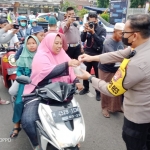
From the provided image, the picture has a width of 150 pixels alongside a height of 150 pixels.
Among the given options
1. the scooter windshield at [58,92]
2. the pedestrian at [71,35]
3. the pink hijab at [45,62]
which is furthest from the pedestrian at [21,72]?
the pedestrian at [71,35]

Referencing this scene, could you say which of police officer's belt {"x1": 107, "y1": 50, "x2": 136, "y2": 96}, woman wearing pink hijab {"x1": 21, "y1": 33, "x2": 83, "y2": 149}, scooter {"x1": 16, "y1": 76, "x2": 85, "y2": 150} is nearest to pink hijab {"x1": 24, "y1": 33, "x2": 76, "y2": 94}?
woman wearing pink hijab {"x1": 21, "y1": 33, "x2": 83, "y2": 149}

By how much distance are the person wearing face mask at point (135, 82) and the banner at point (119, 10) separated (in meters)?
9.68

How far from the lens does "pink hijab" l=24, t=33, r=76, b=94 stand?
7.17 feet

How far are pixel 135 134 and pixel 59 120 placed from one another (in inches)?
28.2

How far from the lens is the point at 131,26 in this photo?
5.47 ft

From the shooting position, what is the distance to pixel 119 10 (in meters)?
11.5

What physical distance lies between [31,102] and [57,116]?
0.58 metres

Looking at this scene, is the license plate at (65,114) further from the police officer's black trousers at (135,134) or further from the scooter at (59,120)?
the police officer's black trousers at (135,134)

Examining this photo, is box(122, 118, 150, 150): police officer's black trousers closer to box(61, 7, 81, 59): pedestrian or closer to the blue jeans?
the blue jeans

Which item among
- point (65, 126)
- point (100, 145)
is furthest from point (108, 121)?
point (65, 126)

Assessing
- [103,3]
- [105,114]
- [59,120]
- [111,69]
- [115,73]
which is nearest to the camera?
[59,120]

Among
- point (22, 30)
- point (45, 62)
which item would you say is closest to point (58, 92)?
point (45, 62)

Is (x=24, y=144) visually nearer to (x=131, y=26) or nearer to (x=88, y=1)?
(x=131, y=26)

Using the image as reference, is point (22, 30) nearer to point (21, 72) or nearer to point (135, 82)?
point (21, 72)
